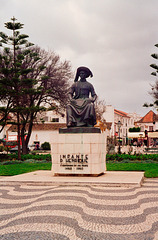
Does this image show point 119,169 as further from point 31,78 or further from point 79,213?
point 31,78

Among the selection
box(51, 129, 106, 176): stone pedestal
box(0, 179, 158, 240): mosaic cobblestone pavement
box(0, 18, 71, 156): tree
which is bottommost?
box(0, 179, 158, 240): mosaic cobblestone pavement

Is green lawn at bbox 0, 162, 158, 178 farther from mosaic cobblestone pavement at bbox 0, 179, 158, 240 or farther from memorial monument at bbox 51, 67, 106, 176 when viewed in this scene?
mosaic cobblestone pavement at bbox 0, 179, 158, 240

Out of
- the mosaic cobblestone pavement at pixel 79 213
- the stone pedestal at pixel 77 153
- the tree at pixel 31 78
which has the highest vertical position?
the tree at pixel 31 78

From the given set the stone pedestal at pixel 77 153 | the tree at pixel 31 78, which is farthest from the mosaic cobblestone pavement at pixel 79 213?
the tree at pixel 31 78

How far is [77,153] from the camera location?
9.67m


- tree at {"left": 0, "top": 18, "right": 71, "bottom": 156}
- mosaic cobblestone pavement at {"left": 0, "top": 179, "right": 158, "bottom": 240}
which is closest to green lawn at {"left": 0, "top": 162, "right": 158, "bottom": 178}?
mosaic cobblestone pavement at {"left": 0, "top": 179, "right": 158, "bottom": 240}

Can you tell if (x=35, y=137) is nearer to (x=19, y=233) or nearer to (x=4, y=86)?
(x=4, y=86)

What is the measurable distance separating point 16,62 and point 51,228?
1775cm

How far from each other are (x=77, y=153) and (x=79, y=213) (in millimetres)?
4484

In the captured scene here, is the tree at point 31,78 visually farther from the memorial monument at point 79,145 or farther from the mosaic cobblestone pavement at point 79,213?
the mosaic cobblestone pavement at point 79,213

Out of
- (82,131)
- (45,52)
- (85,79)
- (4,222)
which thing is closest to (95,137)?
(82,131)

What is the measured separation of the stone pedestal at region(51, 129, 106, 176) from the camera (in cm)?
959

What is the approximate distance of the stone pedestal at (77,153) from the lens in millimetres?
9586

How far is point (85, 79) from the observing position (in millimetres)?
10891
